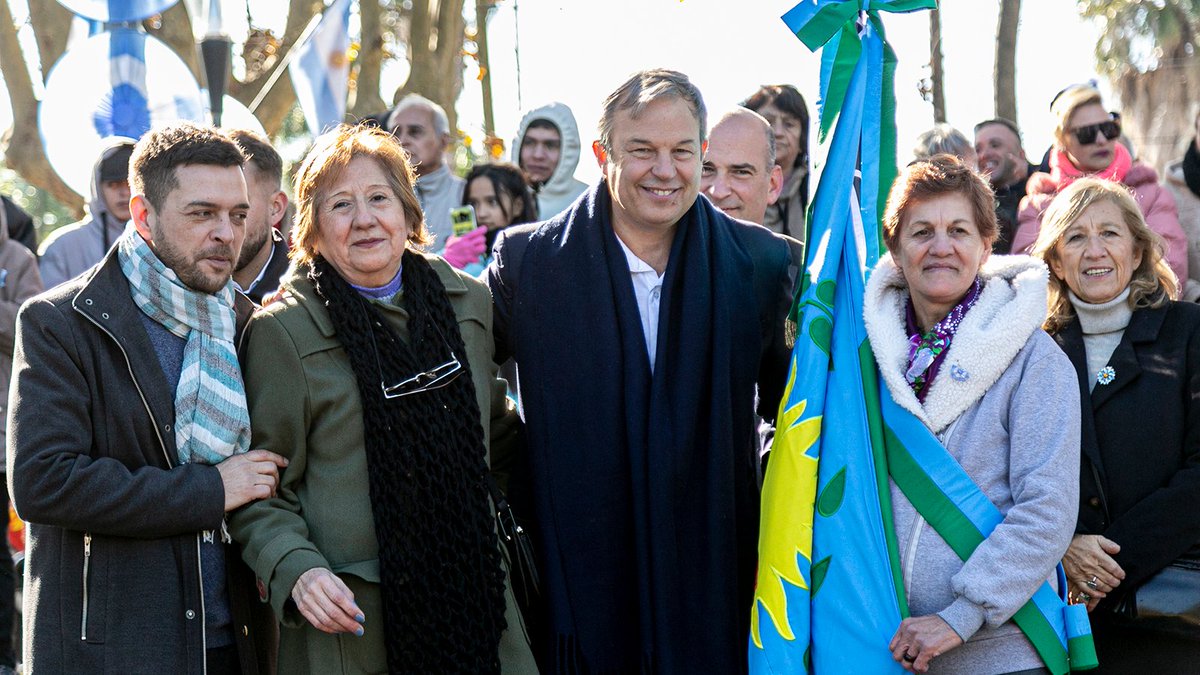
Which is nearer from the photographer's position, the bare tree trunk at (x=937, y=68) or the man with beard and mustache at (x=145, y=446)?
the man with beard and mustache at (x=145, y=446)

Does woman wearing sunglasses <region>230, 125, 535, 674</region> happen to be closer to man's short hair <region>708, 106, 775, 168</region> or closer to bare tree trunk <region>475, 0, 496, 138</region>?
man's short hair <region>708, 106, 775, 168</region>

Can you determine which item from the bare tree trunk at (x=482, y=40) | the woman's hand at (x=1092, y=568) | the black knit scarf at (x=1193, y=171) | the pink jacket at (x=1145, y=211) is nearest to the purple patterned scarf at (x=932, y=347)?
the woman's hand at (x=1092, y=568)

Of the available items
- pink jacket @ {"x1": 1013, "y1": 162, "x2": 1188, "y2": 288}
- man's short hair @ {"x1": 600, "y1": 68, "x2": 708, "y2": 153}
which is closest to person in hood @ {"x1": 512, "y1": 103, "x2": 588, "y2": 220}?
pink jacket @ {"x1": 1013, "y1": 162, "x2": 1188, "y2": 288}

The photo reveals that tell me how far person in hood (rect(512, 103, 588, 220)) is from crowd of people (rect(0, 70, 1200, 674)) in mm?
3221

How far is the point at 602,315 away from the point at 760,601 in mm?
917

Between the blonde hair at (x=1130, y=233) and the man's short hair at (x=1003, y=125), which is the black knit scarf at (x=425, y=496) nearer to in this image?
the blonde hair at (x=1130, y=233)

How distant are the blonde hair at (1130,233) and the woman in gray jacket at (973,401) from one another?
518mm

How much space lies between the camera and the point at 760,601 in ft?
12.5

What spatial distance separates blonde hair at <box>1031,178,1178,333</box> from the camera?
13.8 ft

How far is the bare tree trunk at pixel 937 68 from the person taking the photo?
33.1 feet

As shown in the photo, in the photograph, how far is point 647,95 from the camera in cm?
401

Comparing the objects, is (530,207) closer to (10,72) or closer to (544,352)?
(544,352)

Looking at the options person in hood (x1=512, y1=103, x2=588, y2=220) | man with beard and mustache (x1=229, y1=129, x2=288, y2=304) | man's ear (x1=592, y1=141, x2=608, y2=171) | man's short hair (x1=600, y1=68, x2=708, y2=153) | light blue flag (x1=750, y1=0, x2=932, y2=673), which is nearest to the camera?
light blue flag (x1=750, y1=0, x2=932, y2=673)

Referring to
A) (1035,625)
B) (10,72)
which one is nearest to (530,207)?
(1035,625)
